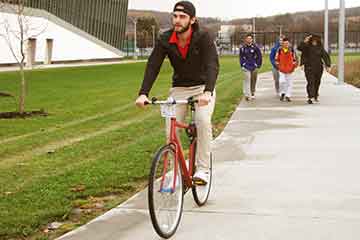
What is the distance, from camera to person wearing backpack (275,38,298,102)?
18.2 m

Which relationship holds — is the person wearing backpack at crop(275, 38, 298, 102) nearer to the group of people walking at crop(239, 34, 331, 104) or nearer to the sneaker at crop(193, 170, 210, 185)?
the group of people walking at crop(239, 34, 331, 104)

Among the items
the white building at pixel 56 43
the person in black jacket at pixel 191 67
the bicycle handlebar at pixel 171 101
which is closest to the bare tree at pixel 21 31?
the white building at pixel 56 43

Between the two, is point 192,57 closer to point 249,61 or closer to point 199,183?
point 199,183

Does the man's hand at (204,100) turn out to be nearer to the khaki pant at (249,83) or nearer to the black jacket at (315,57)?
the black jacket at (315,57)

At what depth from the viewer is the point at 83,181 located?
756cm

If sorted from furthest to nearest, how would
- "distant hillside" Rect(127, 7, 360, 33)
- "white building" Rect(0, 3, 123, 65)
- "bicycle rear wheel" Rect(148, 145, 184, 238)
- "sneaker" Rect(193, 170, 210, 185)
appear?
"distant hillside" Rect(127, 7, 360, 33), "white building" Rect(0, 3, 123, 65), "sneaker" Rect(193, 170, 210, 185), "bicycle rear wheel" Rect(148, 145, 184, 238)

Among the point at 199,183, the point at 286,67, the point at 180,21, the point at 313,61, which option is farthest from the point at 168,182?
the point at 286,67

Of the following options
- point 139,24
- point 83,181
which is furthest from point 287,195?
point 139,24

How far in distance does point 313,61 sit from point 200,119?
12.1m

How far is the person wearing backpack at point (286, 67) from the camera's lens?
1819cm

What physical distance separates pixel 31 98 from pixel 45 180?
13.9 metres

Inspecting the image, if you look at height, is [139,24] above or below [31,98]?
above

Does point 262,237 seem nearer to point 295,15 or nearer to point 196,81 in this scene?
point 196,81

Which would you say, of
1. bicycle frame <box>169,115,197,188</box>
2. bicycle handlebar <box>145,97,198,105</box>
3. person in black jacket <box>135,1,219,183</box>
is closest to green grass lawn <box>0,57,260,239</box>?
bicycle frame <box>169,115,197,188</box>
